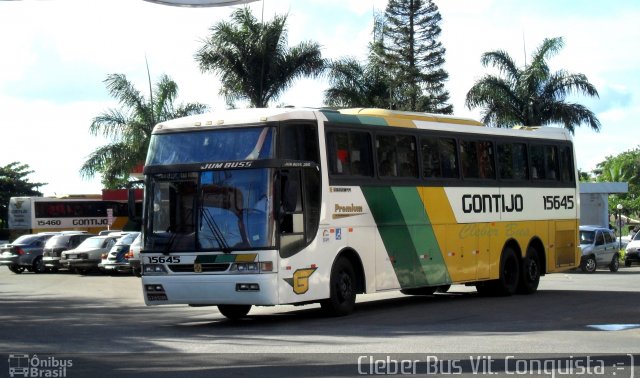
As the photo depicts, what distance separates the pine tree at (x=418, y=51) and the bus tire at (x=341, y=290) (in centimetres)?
3938

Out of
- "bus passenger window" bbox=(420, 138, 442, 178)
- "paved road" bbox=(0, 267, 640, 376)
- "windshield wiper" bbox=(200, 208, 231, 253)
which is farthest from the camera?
"bus passenger window" bbox=(420, 138, 442, 178)

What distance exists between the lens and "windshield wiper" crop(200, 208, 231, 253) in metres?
16.9

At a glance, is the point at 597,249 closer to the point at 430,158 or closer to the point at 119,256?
the point at 119,256

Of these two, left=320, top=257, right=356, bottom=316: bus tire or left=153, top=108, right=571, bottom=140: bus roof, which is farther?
left=320, top=257, right=356, bottom=316: bus tire

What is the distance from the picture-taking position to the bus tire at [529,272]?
2431cm

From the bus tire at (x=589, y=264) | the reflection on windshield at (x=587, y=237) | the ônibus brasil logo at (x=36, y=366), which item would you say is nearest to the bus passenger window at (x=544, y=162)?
the bus tire at (x=589, y=264)

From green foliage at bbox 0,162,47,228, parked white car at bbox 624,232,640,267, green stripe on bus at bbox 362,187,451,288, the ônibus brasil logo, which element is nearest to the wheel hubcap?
green stripe on bus at bbox 362,187,451,288

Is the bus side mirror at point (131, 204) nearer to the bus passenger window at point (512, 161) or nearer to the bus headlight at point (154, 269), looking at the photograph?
the bus headlight at point (154, 269)

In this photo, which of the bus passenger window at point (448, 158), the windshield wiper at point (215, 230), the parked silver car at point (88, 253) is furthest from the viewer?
the parked silver car at point (88, 253)

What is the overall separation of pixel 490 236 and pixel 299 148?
703 cm

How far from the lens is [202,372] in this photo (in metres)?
11.4

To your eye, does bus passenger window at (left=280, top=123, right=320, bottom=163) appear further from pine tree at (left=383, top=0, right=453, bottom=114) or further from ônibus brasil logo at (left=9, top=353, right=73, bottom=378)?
pine tree at (left=383, top=0, right=453, bottom=114)

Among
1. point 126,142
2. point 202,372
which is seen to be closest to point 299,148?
point 202,372

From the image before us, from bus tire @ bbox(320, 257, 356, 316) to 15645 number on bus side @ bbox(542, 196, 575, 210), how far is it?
8155mm
